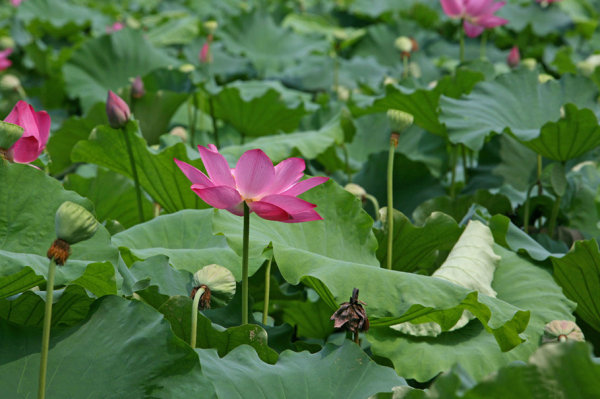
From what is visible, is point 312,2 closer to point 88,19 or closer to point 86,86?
point 88,19

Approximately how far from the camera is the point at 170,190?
1.49 m

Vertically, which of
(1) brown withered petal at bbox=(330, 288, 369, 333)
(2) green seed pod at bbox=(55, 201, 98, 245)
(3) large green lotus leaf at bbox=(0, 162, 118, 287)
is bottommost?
(1) brown withered petal at bbox=(330, 288, 369, 333)

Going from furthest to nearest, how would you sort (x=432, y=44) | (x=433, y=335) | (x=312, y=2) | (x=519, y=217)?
1. (x=312, y=2)
2. (x=432, y=44)
3. (x=519, y=217)
4. (x=433, y=335)

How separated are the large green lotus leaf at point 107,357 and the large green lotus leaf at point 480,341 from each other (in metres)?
0.31

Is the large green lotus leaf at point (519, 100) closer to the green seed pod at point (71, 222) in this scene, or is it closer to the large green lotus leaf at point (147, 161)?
the large green lotus leaf at point (147, 161)

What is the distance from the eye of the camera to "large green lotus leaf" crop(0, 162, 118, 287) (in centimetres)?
98

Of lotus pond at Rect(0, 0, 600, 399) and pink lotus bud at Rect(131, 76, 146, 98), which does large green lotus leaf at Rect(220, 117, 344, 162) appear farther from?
pink lotus bud at Rect(131, 76, 146, 98)

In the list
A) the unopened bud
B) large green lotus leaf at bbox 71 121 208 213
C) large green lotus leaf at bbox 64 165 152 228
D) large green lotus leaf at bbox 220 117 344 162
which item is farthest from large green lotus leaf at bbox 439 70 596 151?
the unopened bud

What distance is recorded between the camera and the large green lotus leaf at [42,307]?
904mm

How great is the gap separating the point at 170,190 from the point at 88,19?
2.43m

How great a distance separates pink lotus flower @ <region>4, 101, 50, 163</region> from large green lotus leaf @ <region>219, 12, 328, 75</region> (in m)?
2.07

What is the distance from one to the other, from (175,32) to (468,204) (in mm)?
2223

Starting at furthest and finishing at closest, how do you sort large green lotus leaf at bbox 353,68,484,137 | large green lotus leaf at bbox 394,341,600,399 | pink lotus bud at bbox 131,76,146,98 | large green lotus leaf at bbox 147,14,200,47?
large green lotus leaf at bbox 147,14,200,47 → pink lotus bud at bbox 131,76,146,98 → large green lotus leaf at bbox 353,68,484,137 → large green lotus leaf at bbox 394,341,600,399

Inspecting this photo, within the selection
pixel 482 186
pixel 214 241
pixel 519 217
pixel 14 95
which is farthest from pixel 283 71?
pixel 214 241
